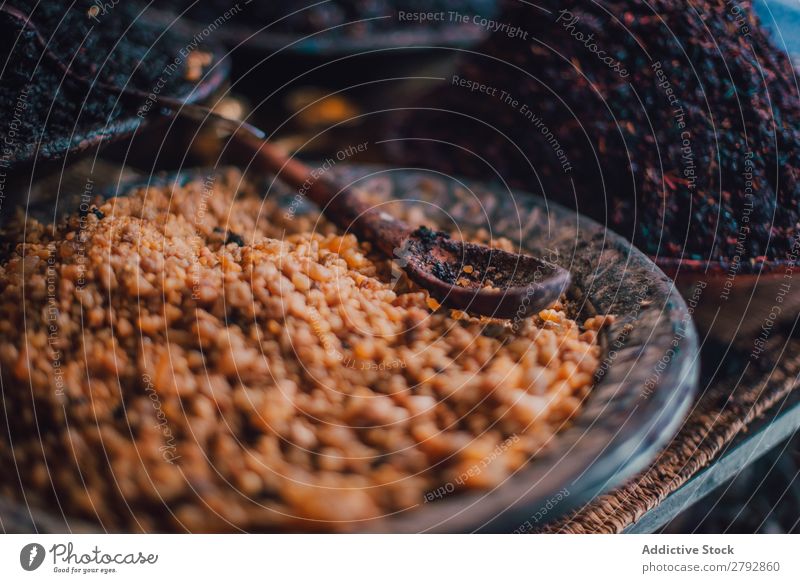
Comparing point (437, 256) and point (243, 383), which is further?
point (437, 256)

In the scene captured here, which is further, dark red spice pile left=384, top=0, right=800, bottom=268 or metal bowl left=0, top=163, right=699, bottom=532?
dark red spice pile left=384, top=0, right=800, bottom=268

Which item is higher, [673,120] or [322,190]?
[673,120]

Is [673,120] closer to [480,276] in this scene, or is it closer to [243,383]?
[480,276]

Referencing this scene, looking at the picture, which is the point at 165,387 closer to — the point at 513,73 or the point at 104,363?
the point at 104,363

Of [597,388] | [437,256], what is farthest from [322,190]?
[597,388]

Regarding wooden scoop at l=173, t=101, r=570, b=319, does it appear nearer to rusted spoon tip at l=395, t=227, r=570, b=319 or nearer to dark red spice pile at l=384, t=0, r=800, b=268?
rusted spoon tip at l=395, t=227, r=570, b=319

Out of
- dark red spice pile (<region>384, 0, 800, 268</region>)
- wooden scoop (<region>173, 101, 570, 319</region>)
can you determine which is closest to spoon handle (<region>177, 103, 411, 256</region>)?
wooden scoop (<region>173, 101, 570, 319</region>)

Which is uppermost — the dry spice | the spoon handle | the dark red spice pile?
the dark red spice pile

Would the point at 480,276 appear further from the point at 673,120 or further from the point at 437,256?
the point at 673,120

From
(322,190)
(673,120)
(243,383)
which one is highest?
(673,120)
